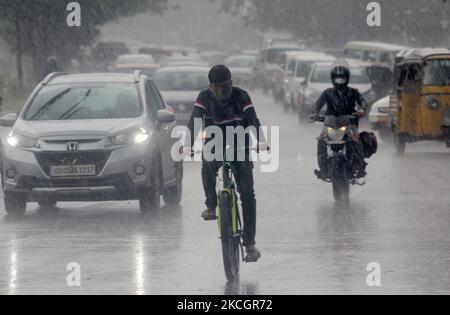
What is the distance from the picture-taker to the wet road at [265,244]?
35.6 feet

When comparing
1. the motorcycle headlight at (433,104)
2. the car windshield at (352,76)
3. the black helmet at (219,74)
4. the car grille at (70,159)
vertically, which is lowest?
the car windshield at (352,76)

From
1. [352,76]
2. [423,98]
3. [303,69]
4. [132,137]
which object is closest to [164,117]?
[132,137]

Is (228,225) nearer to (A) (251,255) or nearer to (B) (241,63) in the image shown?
(A) (251,255)

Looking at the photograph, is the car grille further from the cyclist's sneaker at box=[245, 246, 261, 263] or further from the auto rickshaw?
the auto rickshaw

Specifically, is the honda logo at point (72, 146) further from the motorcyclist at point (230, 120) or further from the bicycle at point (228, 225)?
the bicycle at point (228, 225)

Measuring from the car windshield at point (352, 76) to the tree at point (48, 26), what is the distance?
357 inches

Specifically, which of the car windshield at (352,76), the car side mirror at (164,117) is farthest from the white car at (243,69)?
the car side mirror at (164,117)

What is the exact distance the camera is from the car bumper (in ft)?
51.8

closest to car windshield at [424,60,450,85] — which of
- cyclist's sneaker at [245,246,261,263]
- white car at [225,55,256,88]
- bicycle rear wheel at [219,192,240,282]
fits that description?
cyclist's sneaker at [245,246,261,263]

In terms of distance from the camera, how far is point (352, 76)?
38656mm

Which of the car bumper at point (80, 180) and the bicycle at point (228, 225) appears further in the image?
the car bumper at point (80, 180)

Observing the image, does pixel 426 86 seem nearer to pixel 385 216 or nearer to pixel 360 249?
pixel 385 216

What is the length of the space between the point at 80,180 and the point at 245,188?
4.69 m
